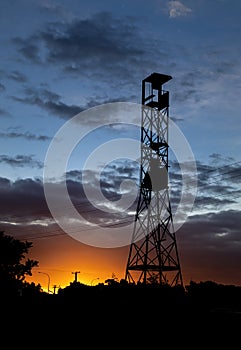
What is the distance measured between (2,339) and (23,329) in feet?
5.53

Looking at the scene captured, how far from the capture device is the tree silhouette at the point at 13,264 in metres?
33.3

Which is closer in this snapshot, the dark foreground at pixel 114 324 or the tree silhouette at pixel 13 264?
the dark foreground at pixel 114 324

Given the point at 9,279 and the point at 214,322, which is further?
the point at 9,279

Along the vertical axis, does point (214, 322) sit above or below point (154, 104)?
below

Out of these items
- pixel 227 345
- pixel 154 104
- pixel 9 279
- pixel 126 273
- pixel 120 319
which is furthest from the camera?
pixel 154 104

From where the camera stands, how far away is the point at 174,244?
46125 millimetres

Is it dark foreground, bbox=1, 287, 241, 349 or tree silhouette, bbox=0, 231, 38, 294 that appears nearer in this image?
dark foreground, bbox=1, 287, 241, 349

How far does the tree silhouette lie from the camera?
1310 inches

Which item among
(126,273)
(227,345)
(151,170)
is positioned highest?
(151,170)

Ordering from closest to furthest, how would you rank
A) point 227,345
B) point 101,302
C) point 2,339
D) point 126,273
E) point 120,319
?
point 227,345 → point 2,339 → point 120,319 → point 101,302 → point 126,273

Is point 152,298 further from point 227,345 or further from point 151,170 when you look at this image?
point 151,170

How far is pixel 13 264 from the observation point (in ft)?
114

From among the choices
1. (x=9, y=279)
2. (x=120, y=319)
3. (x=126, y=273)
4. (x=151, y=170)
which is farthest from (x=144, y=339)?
(x=151, y=170)

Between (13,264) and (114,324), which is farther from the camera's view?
(13,264)
